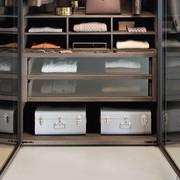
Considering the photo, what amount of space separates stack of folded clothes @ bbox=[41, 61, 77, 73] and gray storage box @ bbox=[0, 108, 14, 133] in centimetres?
51

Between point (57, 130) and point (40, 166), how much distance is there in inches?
28.8

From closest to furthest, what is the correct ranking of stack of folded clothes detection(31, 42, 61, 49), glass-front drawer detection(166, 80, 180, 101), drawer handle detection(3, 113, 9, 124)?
glass-front drawer detection(166, 80, 180, 101), drawer handle detection(3, 113, 9, 124), stack of folded clothes detection(31, 42, 61, 49)

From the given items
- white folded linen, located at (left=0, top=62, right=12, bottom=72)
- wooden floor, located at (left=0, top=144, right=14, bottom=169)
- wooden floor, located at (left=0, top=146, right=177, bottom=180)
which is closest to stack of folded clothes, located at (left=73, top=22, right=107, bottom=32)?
white folded linen, located at (left=0, top=62, right=12, bottom=72)

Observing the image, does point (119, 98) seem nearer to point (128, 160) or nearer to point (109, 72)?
point (109, 72)

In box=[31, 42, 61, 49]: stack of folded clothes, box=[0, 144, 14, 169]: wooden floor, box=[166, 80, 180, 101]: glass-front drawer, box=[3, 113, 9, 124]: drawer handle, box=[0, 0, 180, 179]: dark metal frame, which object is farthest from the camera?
box=[31, 42, 61, 49]: stack of folded clothes

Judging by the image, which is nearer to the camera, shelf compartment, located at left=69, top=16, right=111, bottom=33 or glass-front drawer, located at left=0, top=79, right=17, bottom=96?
glass-front drawer, located at left=0, top=79, right=17, bottom=96

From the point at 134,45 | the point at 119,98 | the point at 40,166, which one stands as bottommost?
the point at 40,166

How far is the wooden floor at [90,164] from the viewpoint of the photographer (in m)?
3.25

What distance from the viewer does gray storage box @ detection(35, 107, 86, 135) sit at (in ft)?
13.6

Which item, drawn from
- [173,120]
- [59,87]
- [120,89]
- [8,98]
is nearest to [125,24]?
[120,89]

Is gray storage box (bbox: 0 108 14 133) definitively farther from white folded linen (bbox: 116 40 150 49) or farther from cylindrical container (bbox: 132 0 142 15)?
cylindrical container (bbox: 132 0 142 15)

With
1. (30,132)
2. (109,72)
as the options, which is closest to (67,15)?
(109,72)

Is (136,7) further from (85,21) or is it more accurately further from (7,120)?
(7,120)

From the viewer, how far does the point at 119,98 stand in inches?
163
